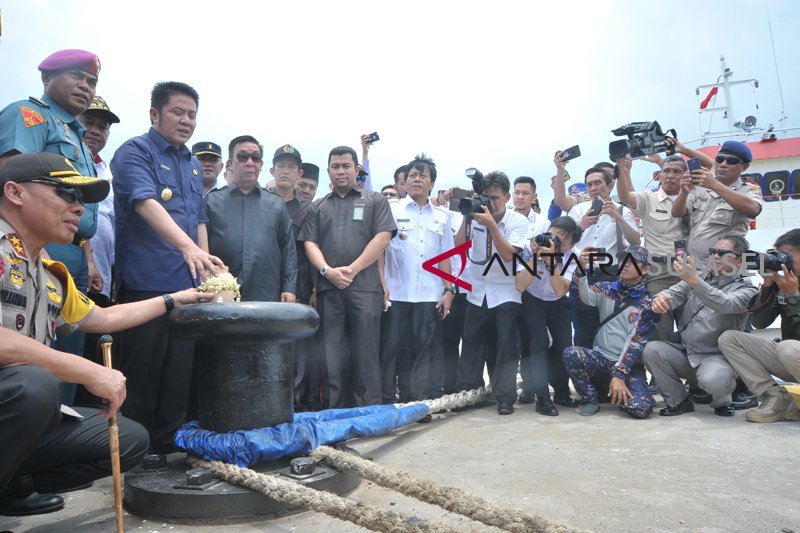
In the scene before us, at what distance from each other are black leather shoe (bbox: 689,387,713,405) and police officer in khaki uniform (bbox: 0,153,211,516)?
459 centimetres

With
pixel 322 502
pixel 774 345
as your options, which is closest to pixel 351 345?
pixel 322 502

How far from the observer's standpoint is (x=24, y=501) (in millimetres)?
2508

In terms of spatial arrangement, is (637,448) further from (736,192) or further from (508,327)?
(736,192)

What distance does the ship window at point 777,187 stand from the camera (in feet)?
39.4

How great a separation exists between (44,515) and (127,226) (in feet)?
5.41

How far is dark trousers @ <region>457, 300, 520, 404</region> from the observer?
4777mm

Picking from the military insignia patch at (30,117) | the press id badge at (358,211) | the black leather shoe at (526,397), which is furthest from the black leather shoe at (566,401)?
the military insignia patch at (30,117)

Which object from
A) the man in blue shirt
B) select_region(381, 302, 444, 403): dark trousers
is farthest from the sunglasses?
select_region(381, 302, 444, 403): dark trousers

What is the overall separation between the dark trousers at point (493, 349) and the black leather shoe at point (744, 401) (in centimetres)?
181

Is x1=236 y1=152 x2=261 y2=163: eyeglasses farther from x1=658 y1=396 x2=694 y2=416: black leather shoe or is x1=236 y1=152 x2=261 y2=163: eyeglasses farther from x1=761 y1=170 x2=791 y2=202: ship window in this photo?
x1=761 y1=170 x2=791 y2=202: ship window

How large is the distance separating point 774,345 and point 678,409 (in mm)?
847

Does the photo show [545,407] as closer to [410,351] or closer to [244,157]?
[410,351]

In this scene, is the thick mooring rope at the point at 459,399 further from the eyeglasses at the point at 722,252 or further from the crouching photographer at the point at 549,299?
the eyeglasses at the point at 722,252

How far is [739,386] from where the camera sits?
16.3 ft
